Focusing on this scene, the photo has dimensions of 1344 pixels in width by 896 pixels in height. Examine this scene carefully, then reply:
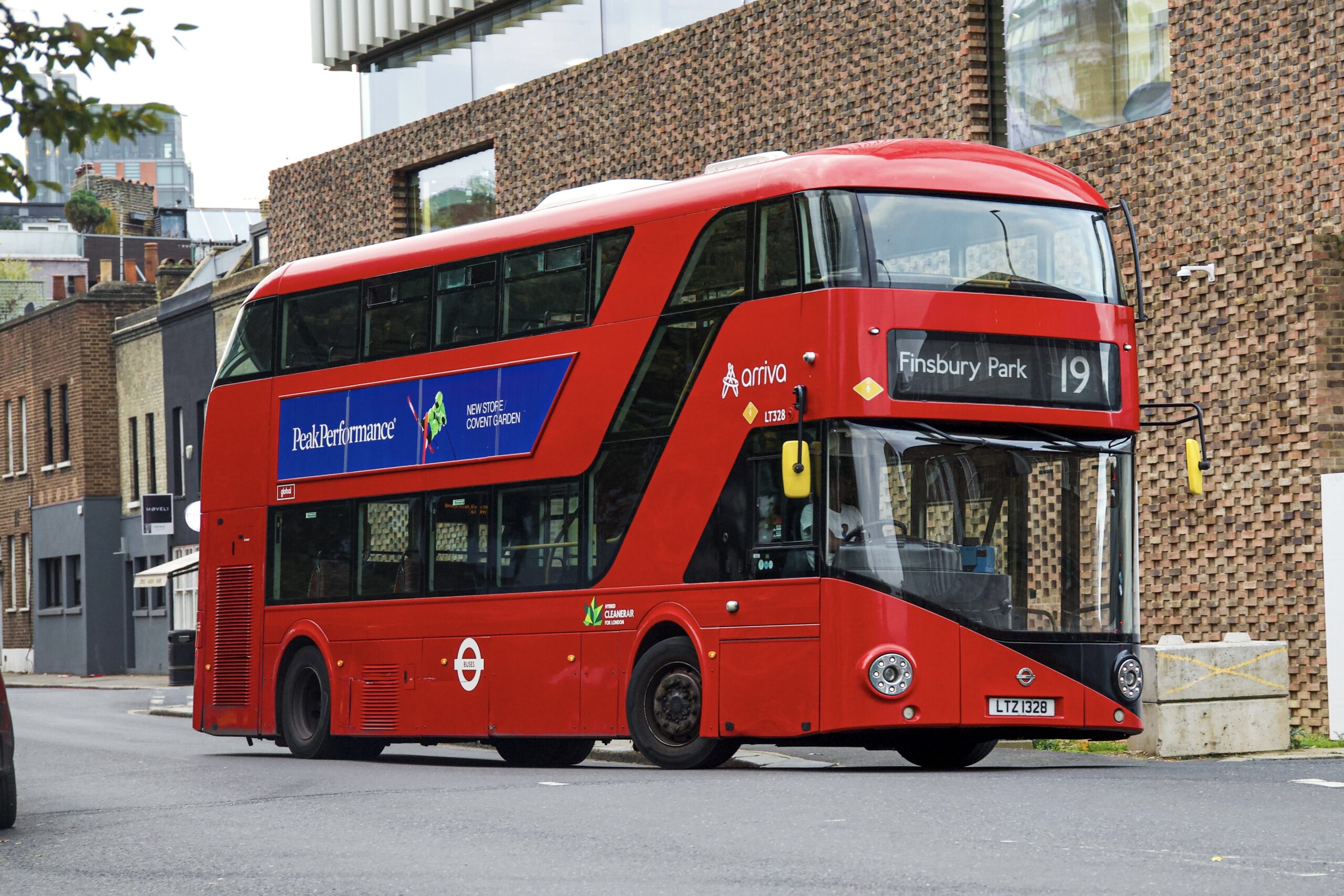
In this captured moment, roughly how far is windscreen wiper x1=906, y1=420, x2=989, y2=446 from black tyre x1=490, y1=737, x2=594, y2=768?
501 centimetres

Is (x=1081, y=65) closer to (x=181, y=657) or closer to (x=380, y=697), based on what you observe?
(x=380, y=697)

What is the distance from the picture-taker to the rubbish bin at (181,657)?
36969 mm

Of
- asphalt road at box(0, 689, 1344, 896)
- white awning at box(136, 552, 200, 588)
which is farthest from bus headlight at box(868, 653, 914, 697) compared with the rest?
white awning at box(136, 552, 200, 588)

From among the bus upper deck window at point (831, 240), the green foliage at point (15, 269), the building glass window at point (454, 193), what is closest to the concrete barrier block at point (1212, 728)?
the bus upper deck window at point (831, 240)

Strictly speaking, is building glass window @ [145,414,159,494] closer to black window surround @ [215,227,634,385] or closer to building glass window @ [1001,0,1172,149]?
black window surround @ [215,227,634,385]

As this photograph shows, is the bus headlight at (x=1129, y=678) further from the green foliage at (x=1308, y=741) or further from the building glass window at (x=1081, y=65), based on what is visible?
the building glass window at (x=1081, y=65)

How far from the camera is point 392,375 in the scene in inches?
696

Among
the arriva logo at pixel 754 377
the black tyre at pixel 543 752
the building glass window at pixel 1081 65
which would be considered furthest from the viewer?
the building glass window at pixel 1081 65

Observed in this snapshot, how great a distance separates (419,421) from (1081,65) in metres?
8.58

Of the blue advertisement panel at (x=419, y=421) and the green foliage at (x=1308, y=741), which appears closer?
the blue advertisement panel at (x=419, y=421)

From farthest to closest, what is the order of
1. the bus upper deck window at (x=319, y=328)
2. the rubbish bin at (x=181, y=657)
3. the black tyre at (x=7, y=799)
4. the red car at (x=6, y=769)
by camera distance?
the rubbish bin at (x=181, y=657)
the bus upper deck window at (x=319, y=328)
the black tyre at (x=7, y=799)
the red car at (x=6, y=769)

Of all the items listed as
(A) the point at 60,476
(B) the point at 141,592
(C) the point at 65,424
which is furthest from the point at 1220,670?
(A) the point at 60,476

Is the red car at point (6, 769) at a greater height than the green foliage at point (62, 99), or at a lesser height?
lesser

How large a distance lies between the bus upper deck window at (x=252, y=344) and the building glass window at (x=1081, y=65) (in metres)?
8.13
